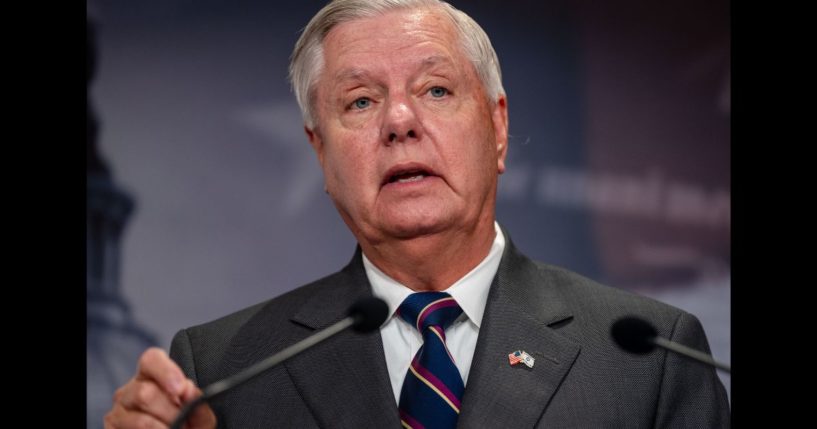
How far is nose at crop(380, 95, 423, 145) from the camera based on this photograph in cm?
207

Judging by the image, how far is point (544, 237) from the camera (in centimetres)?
257

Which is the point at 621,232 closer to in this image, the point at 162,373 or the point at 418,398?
the point at 418,398

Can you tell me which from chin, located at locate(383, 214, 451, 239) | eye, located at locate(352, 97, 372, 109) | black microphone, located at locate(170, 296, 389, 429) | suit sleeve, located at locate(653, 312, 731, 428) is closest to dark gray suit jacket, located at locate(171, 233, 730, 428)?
suit sleeve, located at locate(653, 312, 731, 428)

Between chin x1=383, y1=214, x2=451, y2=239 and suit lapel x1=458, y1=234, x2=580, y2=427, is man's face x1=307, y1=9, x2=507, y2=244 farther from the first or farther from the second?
suit lapel x1=458, y1=234, x2=580, y2=427

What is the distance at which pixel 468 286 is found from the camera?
2131 millimetres

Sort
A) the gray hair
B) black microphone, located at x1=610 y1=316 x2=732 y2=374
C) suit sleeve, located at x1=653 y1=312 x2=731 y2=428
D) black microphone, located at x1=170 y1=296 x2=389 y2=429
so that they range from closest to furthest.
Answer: black microphone, located at x1=170 y1=296 x2=389 y2=429 < black microphone, located at x1=610 y1=316 x2=732 y2=374 < suit sleeve, located at x1=653 y1=312 x2=731 y2=428 < the gray hair

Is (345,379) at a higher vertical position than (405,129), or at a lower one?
lower

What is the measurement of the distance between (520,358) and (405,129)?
0.55 meters

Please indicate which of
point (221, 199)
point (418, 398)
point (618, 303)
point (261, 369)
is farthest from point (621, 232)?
point (261, 369)

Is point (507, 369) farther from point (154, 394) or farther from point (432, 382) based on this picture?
point (154, 394)

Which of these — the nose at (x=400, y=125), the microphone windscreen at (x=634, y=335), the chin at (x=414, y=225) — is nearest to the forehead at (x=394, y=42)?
the nose at (x=400, y=125)

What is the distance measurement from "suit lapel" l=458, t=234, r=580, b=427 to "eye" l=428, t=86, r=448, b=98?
407 mm

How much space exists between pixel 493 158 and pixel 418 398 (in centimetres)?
61

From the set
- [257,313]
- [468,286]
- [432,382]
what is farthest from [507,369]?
[257,313]
